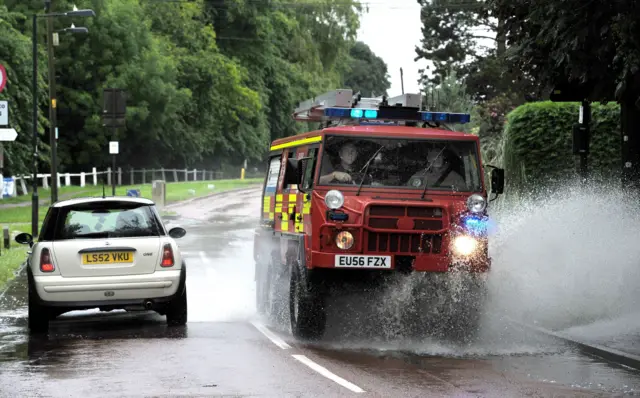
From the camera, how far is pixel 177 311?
1424cm

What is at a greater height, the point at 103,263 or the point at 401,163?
the point at 401,163

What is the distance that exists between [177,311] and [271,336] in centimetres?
129

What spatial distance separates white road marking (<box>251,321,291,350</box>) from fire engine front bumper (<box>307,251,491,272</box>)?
35.0 inches

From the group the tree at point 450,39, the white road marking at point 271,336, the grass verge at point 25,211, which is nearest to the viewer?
the white road marking at point 271,336

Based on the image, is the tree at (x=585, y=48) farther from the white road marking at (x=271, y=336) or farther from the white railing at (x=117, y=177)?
the white railing at (x=117, y=177)

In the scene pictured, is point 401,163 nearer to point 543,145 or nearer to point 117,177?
point 543,145

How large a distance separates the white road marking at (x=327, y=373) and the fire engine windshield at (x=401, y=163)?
2724mm

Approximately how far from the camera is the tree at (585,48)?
12984mm

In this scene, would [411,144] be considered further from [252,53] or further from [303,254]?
[252,53]

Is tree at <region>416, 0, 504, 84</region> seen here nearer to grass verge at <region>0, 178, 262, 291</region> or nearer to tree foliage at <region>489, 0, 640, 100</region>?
grass verge at <region>0, 178, 262, 291</region>

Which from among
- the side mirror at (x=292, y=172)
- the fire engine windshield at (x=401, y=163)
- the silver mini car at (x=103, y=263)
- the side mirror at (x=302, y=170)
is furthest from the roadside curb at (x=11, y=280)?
the fire engine windshield at (x=401, y=163)

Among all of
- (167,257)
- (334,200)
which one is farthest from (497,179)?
(167,257)

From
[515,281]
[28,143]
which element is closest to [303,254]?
[515,281]

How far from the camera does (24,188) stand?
55406 mm
